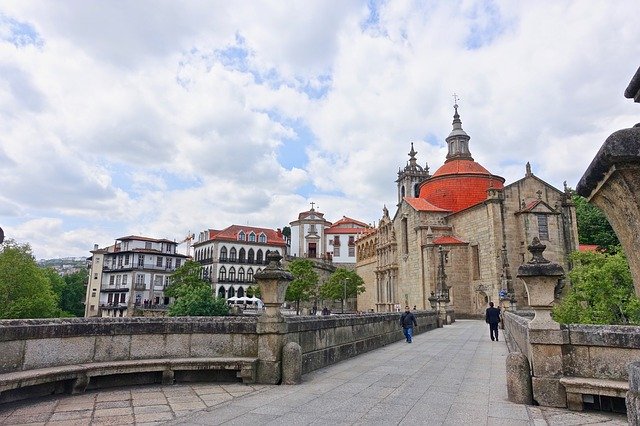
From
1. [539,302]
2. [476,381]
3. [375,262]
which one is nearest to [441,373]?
[476,381]

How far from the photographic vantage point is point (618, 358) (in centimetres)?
577

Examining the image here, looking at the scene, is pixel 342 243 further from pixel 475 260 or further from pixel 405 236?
pixel 475 260

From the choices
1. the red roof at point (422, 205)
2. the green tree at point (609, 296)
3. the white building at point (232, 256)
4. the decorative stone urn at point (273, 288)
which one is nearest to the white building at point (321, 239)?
the white building at point (232, 256)

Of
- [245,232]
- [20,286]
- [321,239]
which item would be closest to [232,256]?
[245,232]

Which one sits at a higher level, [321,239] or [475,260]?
[321,239]

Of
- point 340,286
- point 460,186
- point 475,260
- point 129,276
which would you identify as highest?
point 460,186

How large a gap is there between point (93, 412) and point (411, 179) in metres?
64.4

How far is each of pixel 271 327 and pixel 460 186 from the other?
4080cm

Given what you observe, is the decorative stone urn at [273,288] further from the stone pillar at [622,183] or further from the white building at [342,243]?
the white building at [342,243]

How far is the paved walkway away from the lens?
5.11 m

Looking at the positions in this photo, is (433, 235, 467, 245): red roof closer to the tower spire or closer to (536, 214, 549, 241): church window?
(536, 214, 549, 241): church window

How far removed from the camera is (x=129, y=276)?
60.5m

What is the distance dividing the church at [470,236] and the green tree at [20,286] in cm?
3180

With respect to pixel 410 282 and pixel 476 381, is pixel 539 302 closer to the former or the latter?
pixel 476 381
